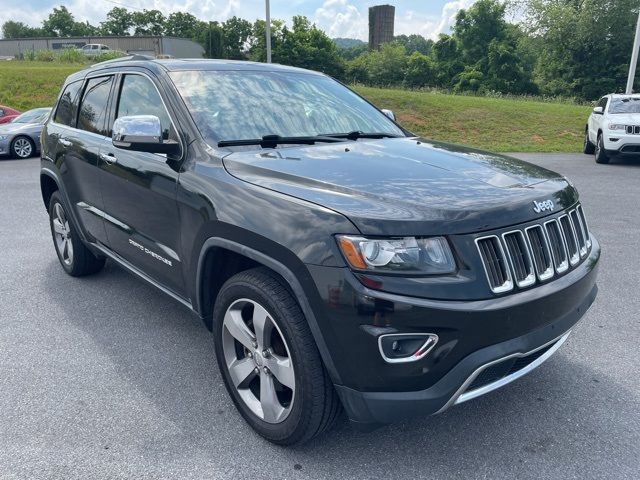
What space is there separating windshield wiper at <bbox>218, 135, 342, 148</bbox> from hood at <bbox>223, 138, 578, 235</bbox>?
0.12m

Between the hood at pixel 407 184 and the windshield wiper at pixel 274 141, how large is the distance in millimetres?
116

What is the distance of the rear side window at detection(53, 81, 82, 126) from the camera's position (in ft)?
15.5

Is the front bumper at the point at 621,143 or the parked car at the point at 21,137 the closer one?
the front bumper at the point at 621,143

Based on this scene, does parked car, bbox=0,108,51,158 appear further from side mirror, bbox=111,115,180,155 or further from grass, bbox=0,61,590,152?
side mirror, bbox=111,115,180,155

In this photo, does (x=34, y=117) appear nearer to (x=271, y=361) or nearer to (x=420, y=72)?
(x=271, y=361)

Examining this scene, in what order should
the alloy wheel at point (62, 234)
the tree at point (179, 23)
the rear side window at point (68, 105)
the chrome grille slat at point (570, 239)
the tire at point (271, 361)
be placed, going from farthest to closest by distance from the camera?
the tree at point (179, 23) → the alloy wheel at point (62, 234) → the rear side window at point (68, 105) → the chrome grille slat at point (570, 239) → the tire at point (271, 361)

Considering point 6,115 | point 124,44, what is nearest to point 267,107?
point 6,115

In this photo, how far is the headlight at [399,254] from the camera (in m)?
2.18

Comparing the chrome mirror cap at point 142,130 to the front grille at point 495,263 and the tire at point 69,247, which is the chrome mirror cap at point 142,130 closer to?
the front grille at point 495,263

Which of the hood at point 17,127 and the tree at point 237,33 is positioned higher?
the tree at point 237,33

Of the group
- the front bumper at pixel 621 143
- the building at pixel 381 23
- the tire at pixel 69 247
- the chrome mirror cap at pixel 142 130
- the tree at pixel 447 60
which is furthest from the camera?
the building at pixel 381 23

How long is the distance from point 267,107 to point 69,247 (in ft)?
8.63

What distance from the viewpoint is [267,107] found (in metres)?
3.50

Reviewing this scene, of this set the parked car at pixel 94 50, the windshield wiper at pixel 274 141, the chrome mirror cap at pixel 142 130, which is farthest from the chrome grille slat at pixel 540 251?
the parked car at pixel 94 50
